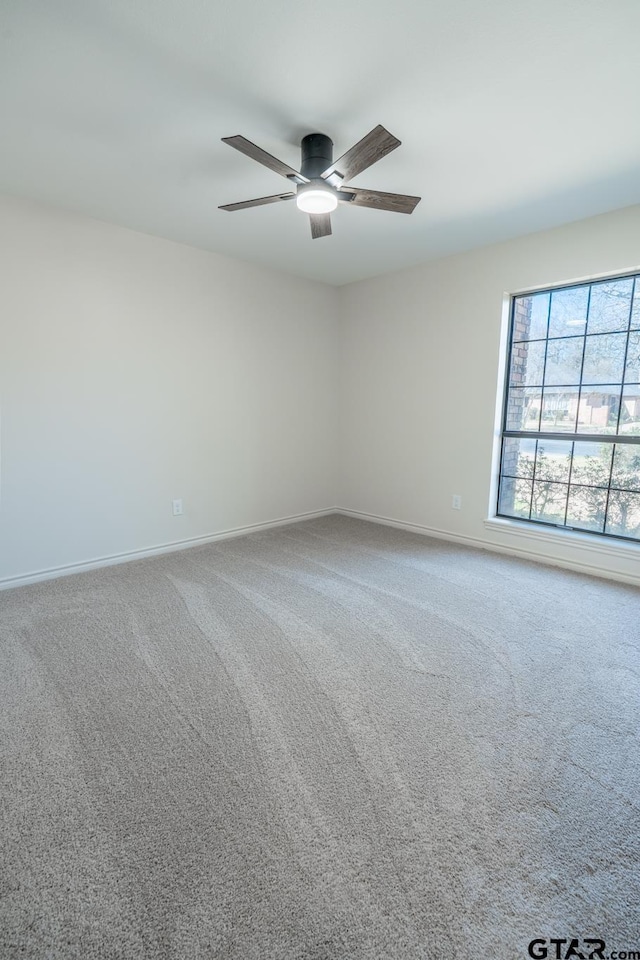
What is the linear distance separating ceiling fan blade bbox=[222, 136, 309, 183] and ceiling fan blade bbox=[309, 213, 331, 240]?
336 mm

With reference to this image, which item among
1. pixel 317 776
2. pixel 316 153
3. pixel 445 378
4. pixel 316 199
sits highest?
pixel 316 153

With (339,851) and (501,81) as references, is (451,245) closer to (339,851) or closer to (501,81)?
(501,81)

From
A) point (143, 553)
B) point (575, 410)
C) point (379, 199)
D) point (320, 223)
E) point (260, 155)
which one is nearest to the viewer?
point (260, 155)

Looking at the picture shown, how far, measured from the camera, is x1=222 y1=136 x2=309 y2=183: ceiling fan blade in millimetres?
1671

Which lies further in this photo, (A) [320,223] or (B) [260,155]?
(A) [320,223]

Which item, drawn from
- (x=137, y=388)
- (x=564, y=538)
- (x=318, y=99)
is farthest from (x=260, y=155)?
(x=564, y=538)

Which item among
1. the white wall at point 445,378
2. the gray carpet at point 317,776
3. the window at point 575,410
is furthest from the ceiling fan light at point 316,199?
the gray carpet at point 317,776

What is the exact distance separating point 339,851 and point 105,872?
64cm

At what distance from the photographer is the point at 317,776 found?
150 centimetres

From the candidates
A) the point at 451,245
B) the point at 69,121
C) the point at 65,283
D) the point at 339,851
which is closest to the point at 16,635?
the point at 339,851

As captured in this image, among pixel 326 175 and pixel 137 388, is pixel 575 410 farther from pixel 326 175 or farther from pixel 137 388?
pixel 137 388

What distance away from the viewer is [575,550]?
10.8 feet

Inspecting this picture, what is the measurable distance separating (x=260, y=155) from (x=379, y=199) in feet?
2.22

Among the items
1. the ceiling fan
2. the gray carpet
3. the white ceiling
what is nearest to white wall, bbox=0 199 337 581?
the white ceiling
